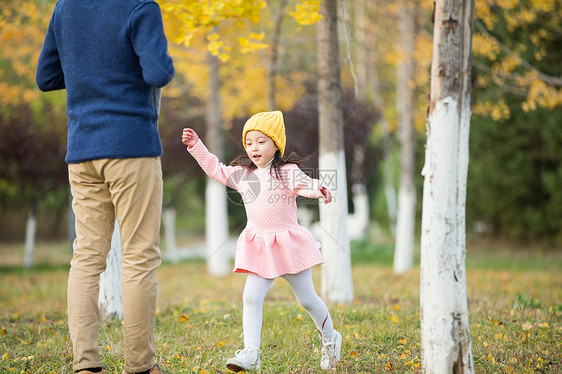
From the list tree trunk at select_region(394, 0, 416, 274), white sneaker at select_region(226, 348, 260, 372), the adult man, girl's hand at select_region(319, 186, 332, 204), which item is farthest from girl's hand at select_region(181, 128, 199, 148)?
tree trunk at select_region(394, 0, 416, 274)

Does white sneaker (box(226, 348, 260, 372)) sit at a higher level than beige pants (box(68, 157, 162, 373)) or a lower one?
lower

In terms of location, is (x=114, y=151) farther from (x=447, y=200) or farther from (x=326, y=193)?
(x=447, y=200)

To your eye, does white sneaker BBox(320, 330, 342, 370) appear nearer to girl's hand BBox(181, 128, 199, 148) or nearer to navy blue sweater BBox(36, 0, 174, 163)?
girl's hand BBox(181, 128, 199, 148)

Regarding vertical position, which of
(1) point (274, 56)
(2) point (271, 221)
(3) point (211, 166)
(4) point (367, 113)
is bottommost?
(2) point (271, 221)

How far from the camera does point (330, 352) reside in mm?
3082

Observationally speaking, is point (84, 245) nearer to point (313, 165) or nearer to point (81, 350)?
point (81, 350)

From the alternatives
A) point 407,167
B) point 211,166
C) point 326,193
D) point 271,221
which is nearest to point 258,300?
point 271,221

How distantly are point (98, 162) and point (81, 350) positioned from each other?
0.91 m

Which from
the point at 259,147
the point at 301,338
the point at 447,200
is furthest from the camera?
the point at 301,338

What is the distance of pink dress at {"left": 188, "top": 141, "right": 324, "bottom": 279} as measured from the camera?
2.98 meters

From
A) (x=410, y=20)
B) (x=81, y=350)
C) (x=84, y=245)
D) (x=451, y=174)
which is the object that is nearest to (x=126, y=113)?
(x=84, y=245)

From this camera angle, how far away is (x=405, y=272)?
31.8 ft

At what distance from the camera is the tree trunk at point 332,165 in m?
5.51

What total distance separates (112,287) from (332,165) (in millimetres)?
2484
